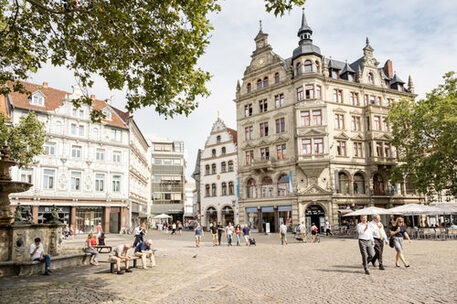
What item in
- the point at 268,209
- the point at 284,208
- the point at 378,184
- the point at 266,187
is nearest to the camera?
the point at 284,208

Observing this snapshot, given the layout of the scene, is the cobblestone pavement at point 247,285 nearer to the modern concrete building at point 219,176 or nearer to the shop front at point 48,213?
the shop front at point 48,213

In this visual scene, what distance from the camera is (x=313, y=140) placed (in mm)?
39062

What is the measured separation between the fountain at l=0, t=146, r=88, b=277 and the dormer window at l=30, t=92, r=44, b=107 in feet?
87.6

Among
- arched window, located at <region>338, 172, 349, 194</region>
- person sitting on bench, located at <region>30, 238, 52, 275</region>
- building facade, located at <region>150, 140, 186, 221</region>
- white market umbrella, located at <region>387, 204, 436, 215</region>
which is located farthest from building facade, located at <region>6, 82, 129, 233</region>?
white market umbrella, located at <region>387, 204, 436, 215</region>

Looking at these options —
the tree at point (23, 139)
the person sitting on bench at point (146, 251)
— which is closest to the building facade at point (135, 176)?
the tree at point (23, 139)

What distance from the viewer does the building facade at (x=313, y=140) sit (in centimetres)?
3881

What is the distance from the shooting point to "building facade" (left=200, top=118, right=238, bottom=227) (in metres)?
47.2

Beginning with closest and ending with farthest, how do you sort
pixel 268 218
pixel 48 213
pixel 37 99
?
pixel 48 213, pixel 37 99, pixel 268 218

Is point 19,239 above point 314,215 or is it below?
above

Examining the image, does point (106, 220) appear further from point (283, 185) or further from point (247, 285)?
point (247, 285)

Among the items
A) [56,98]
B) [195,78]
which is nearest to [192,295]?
[195,78]

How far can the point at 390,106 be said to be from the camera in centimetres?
4153

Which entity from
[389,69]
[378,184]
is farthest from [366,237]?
[389,69]

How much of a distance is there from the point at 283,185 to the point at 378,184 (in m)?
11.2
